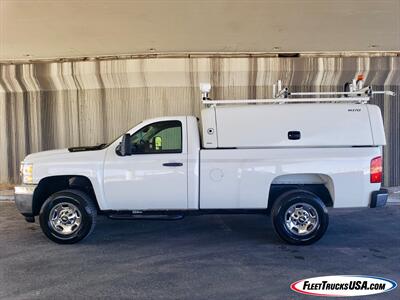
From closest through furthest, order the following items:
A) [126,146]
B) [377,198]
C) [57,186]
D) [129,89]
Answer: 1. [377,198]
2. [126,146]
3. [57,186]
4. [129,89]

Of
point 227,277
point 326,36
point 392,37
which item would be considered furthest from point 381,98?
point 227,277

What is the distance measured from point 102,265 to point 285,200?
9.66 feet

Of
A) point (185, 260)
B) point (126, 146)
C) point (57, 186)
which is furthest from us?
point (57, 186)

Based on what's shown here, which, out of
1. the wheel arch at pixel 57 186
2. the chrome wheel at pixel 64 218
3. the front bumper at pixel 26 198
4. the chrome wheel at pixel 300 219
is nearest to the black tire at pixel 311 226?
the chrome wheel at pixel 300 219

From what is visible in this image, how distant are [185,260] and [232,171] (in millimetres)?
1597

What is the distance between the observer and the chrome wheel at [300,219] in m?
6.64

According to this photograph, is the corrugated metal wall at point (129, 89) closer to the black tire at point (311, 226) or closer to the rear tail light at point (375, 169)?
the rear tail light at point (375, 169)

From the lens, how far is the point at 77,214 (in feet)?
22.1

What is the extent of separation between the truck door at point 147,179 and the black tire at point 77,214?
36 cm

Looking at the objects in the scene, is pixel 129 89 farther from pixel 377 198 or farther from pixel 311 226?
pixel 377 198

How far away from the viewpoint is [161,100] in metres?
13.1

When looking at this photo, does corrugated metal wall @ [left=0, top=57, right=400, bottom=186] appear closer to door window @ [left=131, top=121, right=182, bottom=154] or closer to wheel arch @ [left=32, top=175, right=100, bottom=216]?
door window @ [left=131, top=121, right=182, bottom=154]

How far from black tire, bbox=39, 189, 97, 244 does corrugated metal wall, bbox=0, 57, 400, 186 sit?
6.70 m

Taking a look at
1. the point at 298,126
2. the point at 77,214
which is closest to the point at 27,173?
the point at 77,214
